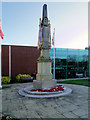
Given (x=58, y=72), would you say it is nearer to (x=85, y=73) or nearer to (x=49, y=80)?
(x=85, y=73)

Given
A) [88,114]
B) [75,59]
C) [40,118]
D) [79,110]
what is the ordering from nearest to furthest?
[40,118] → [88,114] → [79,110] → [75,59]

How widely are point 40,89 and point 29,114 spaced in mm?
3730

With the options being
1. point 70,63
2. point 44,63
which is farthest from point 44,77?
point 70,63

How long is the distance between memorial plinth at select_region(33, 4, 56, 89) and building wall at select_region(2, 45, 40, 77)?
8345 mm

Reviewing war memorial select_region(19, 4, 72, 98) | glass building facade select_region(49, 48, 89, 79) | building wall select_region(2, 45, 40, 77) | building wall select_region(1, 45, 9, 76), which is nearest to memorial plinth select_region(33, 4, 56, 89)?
war memorial select_region(19, 4, 72, 98)

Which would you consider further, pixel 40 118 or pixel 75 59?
pixel 75 59

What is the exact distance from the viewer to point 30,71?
56.5ft

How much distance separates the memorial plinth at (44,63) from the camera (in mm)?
8688

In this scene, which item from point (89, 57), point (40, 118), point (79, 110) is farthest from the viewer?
point (89, 57)

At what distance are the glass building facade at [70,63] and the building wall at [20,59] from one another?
428 centimetres

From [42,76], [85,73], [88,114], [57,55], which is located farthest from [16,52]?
[85,73]

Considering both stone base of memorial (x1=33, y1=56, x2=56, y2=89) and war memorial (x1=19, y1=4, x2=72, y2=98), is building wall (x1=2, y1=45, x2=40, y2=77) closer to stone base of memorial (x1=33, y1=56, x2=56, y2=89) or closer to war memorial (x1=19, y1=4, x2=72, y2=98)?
war memorial (x1=19, y1=4, x2=72, y2=98)

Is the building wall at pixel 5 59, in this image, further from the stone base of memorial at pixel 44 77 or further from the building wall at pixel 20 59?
the stone base of memorial at pixel 44 77

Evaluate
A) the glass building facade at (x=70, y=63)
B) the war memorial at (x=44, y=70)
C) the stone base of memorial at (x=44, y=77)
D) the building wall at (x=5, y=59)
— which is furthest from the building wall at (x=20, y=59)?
the stone base of memorial at (x=44, y=77)
